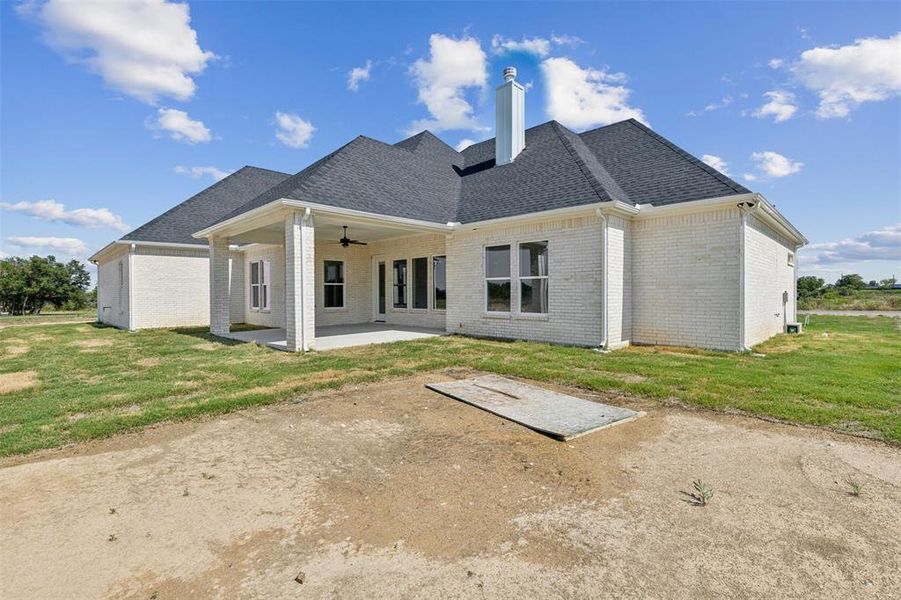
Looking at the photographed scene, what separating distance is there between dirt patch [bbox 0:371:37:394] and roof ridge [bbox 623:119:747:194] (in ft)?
44.4

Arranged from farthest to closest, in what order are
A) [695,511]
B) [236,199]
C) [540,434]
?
1. [236,199]
2. [540,434]
3. [695,511]

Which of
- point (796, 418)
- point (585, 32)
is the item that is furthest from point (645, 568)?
point (585, 32)

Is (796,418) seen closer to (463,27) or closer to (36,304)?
(463,27)

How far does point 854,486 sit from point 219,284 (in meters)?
14.7

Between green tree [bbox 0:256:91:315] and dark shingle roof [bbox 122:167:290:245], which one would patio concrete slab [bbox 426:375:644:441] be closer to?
dark shingle roof [bbox 122:167:290:245]

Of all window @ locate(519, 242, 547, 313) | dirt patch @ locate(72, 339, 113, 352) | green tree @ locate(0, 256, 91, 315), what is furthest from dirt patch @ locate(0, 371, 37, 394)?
green tree @ locate(0, 256, 91, 315)

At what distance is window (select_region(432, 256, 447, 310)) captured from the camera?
13.9m

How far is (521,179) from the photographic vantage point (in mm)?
12383

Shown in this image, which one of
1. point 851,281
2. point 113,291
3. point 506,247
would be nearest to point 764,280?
point 506,247

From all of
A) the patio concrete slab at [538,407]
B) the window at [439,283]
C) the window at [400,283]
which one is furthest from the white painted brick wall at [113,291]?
the patio concrete slab at [538,407]

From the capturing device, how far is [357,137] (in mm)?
13367

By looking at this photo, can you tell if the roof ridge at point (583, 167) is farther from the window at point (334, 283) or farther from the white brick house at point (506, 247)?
the window at point (334, 283)

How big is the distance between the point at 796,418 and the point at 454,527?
4.31 meters

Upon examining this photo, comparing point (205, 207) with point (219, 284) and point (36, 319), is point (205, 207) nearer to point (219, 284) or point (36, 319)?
point (219, 284)
